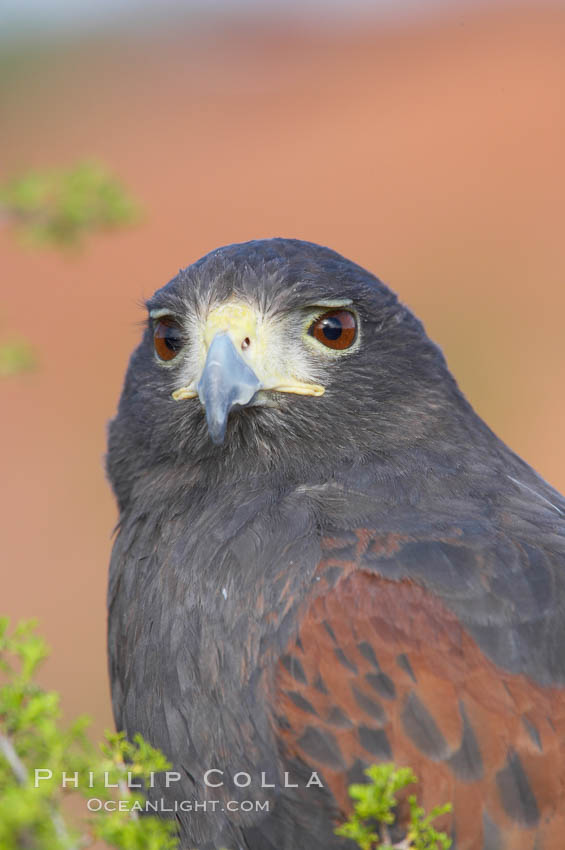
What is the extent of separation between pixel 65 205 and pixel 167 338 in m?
1.15

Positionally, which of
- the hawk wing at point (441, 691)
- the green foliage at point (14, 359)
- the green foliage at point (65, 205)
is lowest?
the hawk wing at point (441, 691)

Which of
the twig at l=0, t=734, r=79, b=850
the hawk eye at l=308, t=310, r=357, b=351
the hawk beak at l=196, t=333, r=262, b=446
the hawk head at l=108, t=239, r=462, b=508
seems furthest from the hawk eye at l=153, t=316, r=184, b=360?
the twig at l=0, t=734, r=79, b=850

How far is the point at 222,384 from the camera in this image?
3.18 m

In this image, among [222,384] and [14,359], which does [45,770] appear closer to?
[222,384]

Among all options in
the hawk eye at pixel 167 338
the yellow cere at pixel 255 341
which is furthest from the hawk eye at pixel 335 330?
the hawk eye at pixel 167 338

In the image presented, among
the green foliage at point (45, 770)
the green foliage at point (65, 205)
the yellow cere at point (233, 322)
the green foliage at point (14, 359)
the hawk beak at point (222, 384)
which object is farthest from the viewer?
the green foliage at point (65, 205)

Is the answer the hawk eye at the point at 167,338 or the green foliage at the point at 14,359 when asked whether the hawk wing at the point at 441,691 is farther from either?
the green foliage at the point at 14,359

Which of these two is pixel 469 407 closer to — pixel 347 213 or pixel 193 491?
pixel 193 491

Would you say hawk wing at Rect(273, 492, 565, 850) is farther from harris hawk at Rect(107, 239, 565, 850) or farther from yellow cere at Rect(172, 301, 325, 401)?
yellow cere at Rect(172, 301, 325, 401)

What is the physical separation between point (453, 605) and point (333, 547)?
1.28 feet

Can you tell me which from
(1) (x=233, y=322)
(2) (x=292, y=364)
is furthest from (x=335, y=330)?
(1) (x=233, y=322)

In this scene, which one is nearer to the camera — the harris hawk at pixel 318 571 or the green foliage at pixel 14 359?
the harris hawk at pixel 318 571

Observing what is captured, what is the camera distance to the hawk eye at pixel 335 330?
3.49 meters

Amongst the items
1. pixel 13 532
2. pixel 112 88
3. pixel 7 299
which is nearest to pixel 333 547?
pixel 13 532
